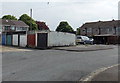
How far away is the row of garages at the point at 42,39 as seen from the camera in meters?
33.8

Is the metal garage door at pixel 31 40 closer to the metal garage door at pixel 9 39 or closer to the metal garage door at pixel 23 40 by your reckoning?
the metal garage door at pixel 23 40

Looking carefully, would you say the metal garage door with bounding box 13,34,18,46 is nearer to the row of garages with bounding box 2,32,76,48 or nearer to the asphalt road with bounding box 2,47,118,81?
the row of garages with bounding box 2,32,76,48

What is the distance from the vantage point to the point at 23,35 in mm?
38438

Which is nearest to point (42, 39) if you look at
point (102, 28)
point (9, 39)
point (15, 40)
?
point (15, 40)

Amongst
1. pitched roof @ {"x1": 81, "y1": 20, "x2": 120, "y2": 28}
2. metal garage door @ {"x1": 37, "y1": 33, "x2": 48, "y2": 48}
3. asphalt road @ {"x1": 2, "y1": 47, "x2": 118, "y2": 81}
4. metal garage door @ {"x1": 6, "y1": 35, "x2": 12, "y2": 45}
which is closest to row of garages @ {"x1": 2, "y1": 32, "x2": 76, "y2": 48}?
metal garage door @ {"x1": 37, "y1": 33, "x2": 48, "y2": 48}

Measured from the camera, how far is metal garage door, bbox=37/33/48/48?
1328 inches

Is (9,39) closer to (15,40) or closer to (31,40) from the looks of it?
(15,40)

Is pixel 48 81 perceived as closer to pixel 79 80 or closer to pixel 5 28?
pixel 79 80

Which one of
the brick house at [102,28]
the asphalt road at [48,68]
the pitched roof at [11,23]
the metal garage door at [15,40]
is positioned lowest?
the asphalt road at [48,68]

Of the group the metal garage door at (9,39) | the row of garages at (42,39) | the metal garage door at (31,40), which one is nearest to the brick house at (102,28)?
the metal garage door at (9,39)

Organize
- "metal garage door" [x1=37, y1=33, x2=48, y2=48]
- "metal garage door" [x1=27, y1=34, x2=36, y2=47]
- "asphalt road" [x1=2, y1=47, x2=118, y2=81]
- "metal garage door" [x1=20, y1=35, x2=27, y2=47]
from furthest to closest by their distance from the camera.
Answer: "metal garage door" [x1=20, y1=35, x2=27, y2=47], "metal garage door" [x1=27, y1=34, x2=36, y2=47], "metal garage door" [x1=37, y1=33, x2=48, y2=48], "asphalt road" [x1=2, y1=47, x2=118, y2=81]

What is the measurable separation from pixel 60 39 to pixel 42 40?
2890 millimetres

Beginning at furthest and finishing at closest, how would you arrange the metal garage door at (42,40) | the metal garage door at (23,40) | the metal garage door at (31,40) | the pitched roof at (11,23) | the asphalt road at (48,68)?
the pitched roof at (11,23)
the metal garage door at (23,40)
the metal garage door at (31,40)
the metal garage door at (42,40)
the asphalt road at (48,68)

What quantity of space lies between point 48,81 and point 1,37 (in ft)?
130
